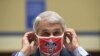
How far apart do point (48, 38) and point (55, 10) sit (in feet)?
19.7

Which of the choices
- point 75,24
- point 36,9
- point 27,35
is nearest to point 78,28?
point 75,24

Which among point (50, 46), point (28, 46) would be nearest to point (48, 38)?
point (50, 46)

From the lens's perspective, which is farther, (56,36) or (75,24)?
(75,24)

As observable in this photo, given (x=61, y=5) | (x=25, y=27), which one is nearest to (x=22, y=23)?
(x=25, y=27)

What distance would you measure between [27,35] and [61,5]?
19.1ft

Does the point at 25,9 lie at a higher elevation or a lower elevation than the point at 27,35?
lower

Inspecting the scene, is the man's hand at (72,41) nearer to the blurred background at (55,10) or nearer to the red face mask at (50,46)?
the red face mask at (50,46)

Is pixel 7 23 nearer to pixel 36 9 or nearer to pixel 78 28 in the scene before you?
pixel 36 9

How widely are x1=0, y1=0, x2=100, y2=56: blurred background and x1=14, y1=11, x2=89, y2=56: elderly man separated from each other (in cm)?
571

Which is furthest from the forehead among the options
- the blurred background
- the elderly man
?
the blurred background

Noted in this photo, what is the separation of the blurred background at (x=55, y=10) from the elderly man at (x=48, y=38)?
5.71 m

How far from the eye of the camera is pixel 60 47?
3.85 metres

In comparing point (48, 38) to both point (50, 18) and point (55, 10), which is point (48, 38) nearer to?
point (50, 18)

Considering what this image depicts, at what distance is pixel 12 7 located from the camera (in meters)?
9.88
